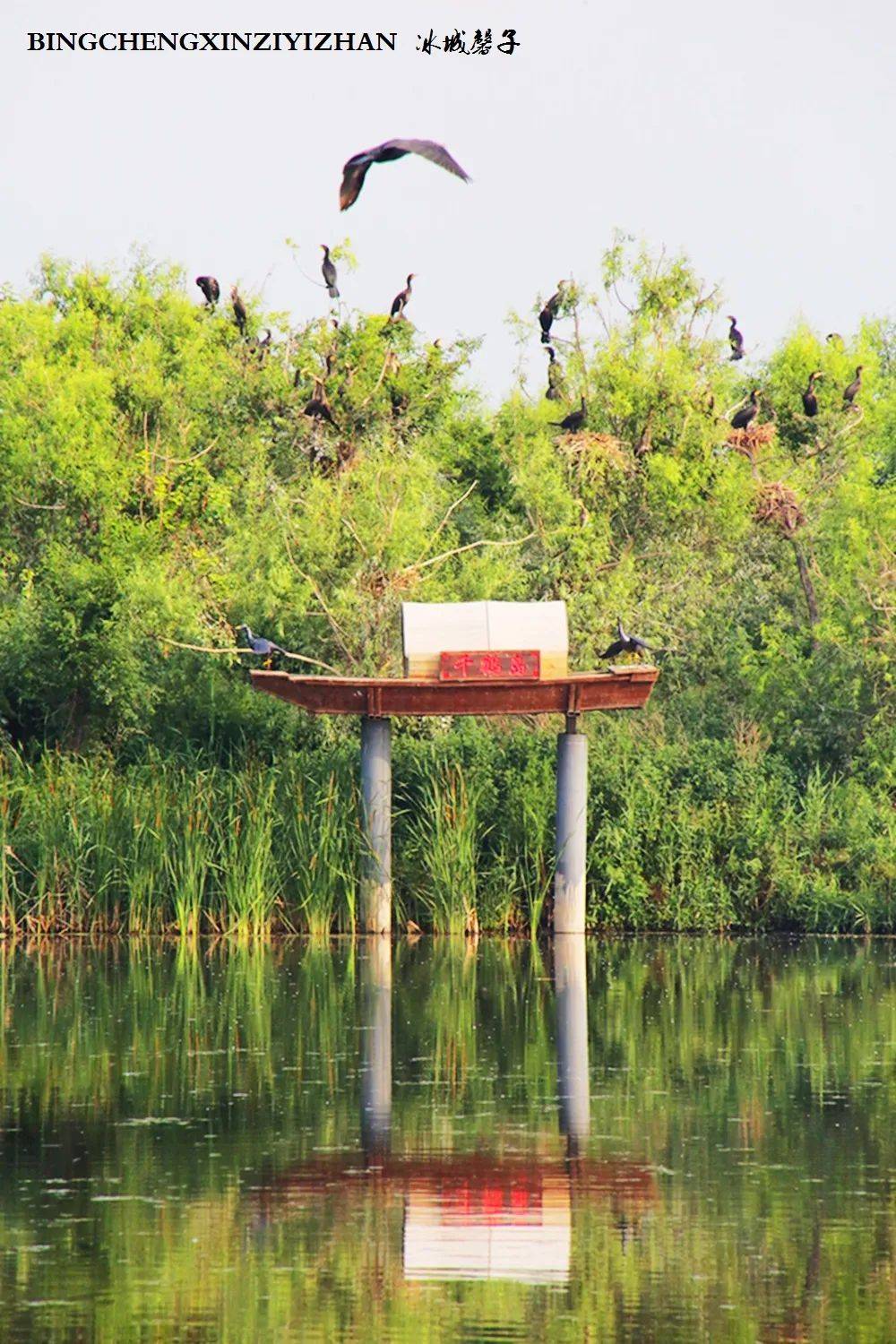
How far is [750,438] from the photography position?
27000 millimetres

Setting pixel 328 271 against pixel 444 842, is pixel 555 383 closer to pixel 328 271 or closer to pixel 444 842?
pixel 328 271

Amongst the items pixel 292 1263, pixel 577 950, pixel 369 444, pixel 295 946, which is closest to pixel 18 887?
pixel 295 946

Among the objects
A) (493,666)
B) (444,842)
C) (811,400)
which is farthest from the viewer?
(811,400)

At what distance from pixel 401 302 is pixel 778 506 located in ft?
16.1

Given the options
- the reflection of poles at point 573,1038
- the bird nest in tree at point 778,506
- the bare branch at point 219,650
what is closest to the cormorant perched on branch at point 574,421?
the bird nest in tree at point 778,506

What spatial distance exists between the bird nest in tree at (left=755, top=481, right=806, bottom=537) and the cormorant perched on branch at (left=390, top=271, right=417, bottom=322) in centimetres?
456

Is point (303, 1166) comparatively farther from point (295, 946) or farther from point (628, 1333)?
point (295, 946)

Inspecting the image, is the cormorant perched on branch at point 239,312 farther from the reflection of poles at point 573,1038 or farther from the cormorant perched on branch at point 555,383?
the reflection of poles at point 573,1038

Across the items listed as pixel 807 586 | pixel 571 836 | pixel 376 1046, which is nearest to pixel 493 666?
pixel 571 836

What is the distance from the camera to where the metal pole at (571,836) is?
20109 millimetres

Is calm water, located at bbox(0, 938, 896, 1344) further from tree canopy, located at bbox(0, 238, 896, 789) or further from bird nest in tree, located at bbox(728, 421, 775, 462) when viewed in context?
bird nest in tree, located at bbox(728, 421, 775, 462)

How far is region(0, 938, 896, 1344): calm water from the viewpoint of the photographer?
762cm

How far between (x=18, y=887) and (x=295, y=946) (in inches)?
102

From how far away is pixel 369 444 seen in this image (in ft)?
85.8
